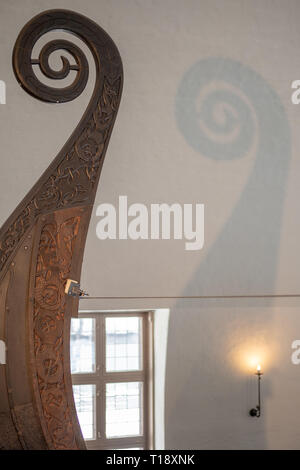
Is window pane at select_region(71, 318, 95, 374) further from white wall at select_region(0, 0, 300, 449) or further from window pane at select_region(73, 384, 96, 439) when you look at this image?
white wall at select_region(0, 0, 300, 449)

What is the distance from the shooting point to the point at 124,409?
5688 mm

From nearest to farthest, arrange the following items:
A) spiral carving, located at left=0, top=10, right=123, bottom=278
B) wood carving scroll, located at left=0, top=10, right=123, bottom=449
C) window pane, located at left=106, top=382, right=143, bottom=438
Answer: wood carving scroll, located at left=0, top=10, right=123, bottom=449, spiral carving, located at left=0, top=10, right=123, bottom=278, window pane, located at left=106, top=382, right=143, bottom=438

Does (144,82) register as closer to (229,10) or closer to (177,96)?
(177,96)

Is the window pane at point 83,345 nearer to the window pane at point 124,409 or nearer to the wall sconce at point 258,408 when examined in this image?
the window pane at point 124,409

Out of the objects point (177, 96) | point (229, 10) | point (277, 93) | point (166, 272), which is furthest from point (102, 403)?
point (229, 10)

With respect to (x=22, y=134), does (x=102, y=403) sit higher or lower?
lower

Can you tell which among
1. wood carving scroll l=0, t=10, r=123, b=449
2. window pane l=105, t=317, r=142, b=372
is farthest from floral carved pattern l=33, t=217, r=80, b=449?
window pane l=105, t=317, r=142, b=372

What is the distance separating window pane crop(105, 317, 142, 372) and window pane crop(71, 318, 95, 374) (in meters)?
0.18

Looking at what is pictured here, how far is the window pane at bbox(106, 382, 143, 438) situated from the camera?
5.64 m

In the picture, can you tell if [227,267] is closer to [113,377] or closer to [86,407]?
[113,377]

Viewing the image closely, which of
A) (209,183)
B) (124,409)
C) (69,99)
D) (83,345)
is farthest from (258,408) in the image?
(69,99)

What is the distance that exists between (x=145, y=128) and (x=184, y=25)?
121 cm
